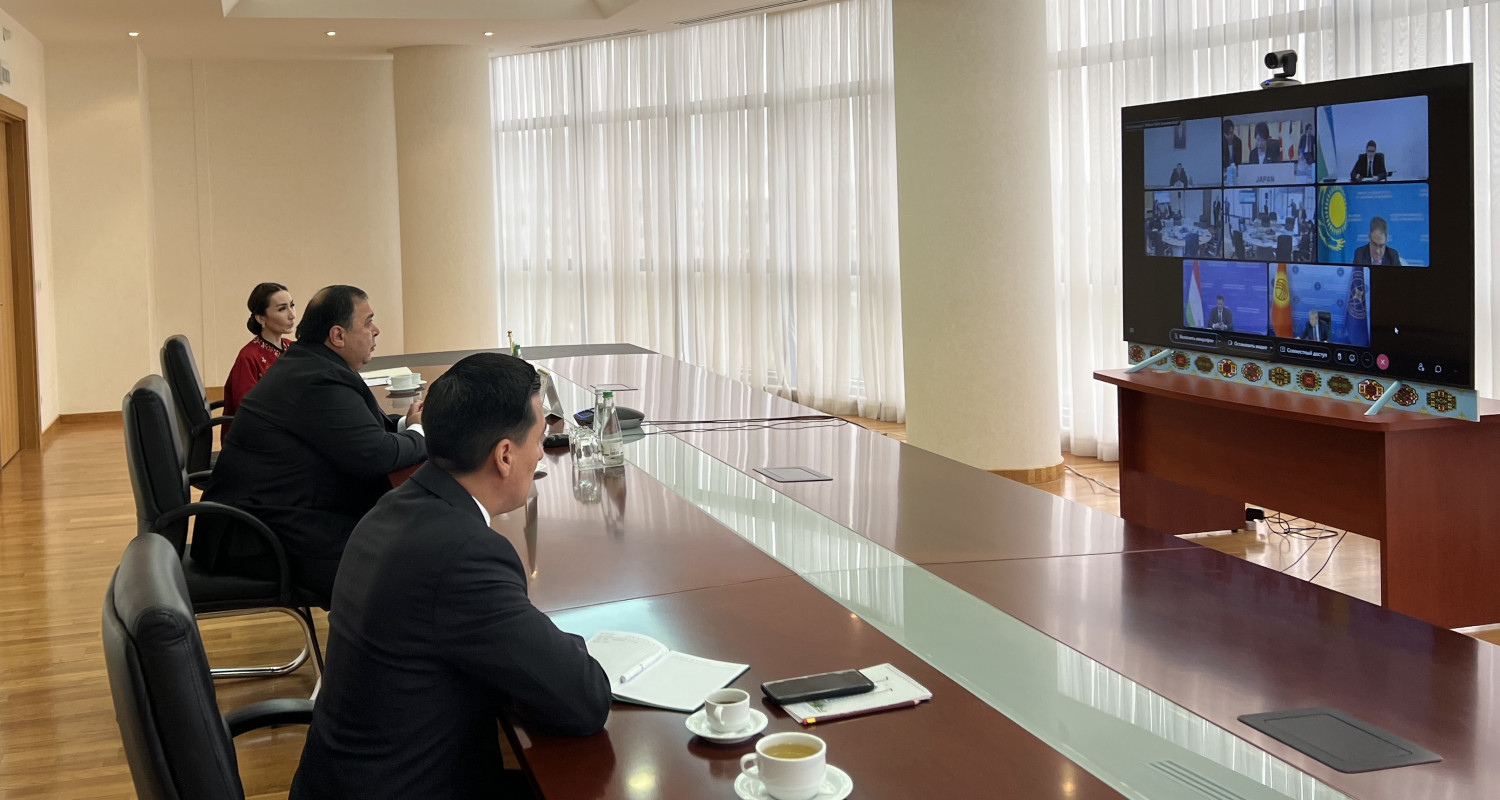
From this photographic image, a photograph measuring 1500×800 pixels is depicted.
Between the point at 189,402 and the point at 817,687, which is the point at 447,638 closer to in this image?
the point at 817,687

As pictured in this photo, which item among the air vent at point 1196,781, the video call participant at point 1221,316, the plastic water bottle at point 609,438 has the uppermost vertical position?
the video call participant at point 1221,316

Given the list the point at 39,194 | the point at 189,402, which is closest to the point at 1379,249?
the point at 189,402

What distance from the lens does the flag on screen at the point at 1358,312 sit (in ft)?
13.5

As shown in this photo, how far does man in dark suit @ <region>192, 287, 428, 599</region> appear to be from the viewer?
3.36m

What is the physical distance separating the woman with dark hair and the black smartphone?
3604 mm

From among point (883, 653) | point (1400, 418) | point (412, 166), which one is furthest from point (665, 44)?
point (883, 653)

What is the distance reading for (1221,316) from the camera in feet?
15.8

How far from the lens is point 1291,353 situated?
4.45m

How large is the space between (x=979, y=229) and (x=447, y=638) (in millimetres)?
5052

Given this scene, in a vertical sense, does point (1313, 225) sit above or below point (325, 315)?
above

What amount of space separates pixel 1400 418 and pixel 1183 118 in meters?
1.55

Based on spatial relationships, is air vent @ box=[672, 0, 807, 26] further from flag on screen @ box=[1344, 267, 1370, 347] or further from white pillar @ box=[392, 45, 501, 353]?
flag on screen @ box=[1344, 267, 1370, 347]

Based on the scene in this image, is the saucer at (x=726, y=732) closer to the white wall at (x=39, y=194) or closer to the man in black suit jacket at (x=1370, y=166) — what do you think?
the man in black suit jacket at (x=1370, y=166)

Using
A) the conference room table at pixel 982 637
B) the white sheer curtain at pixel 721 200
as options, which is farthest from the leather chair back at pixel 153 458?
the white sheer curtain at pixel 721 200
